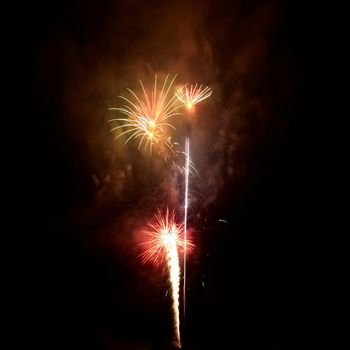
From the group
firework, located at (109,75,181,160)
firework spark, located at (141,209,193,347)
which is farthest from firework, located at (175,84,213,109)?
firework spark, located at (141,209,193,347)

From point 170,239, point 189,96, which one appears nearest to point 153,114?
point 189,96

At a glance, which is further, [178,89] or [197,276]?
[197,276]

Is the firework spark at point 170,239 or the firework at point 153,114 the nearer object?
the firework at point 153,114

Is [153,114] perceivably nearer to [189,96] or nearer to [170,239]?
[189,96]

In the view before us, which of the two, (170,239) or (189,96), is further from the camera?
(170,239)

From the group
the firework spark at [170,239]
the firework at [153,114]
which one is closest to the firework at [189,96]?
the firework at [153,114]

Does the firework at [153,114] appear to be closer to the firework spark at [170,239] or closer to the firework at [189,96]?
the firework at [189,96]

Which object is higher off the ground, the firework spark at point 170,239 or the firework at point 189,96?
the firework at point 189,96

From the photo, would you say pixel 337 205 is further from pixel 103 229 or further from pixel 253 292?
pixel 103 229

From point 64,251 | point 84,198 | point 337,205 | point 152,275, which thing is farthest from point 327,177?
point 64,251

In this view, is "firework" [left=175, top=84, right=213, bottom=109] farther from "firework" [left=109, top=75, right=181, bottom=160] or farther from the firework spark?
the firework spark

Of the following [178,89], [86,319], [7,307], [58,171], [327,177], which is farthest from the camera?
[327,177]
